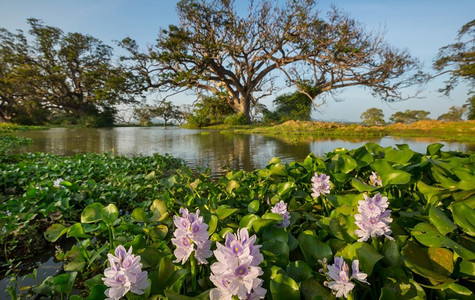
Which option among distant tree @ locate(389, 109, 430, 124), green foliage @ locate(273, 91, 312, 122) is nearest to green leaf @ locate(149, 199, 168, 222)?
green foliage @ locate(273, 91, 312, 122)

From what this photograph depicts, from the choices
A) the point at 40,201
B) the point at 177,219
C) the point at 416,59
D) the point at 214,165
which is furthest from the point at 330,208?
the point at 416,59

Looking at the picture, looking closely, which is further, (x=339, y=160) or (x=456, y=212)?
(x=339, y=160)

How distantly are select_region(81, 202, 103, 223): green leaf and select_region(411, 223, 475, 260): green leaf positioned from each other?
1.54m

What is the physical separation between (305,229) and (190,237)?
879 millimetres

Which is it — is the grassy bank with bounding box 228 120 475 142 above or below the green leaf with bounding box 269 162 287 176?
above

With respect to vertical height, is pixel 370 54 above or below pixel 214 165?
above

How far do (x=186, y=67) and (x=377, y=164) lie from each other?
17.3 meters

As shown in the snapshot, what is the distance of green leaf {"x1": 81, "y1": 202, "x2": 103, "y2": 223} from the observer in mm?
1350

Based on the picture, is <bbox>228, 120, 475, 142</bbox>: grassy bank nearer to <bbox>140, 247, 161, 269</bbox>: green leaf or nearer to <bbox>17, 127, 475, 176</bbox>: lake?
<bbox>17, 127, 475, 176</bbox>: lake

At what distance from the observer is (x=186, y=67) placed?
17.2m

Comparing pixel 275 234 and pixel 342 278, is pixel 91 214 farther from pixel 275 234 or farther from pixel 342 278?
pixel 342 278

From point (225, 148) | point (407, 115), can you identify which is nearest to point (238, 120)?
point (225, 148)

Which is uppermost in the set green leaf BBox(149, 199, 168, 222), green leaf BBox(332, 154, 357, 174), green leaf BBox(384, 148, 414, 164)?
green leaf BBox(384, 148, 414, 164)

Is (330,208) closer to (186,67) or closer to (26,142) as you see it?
(26,142)
